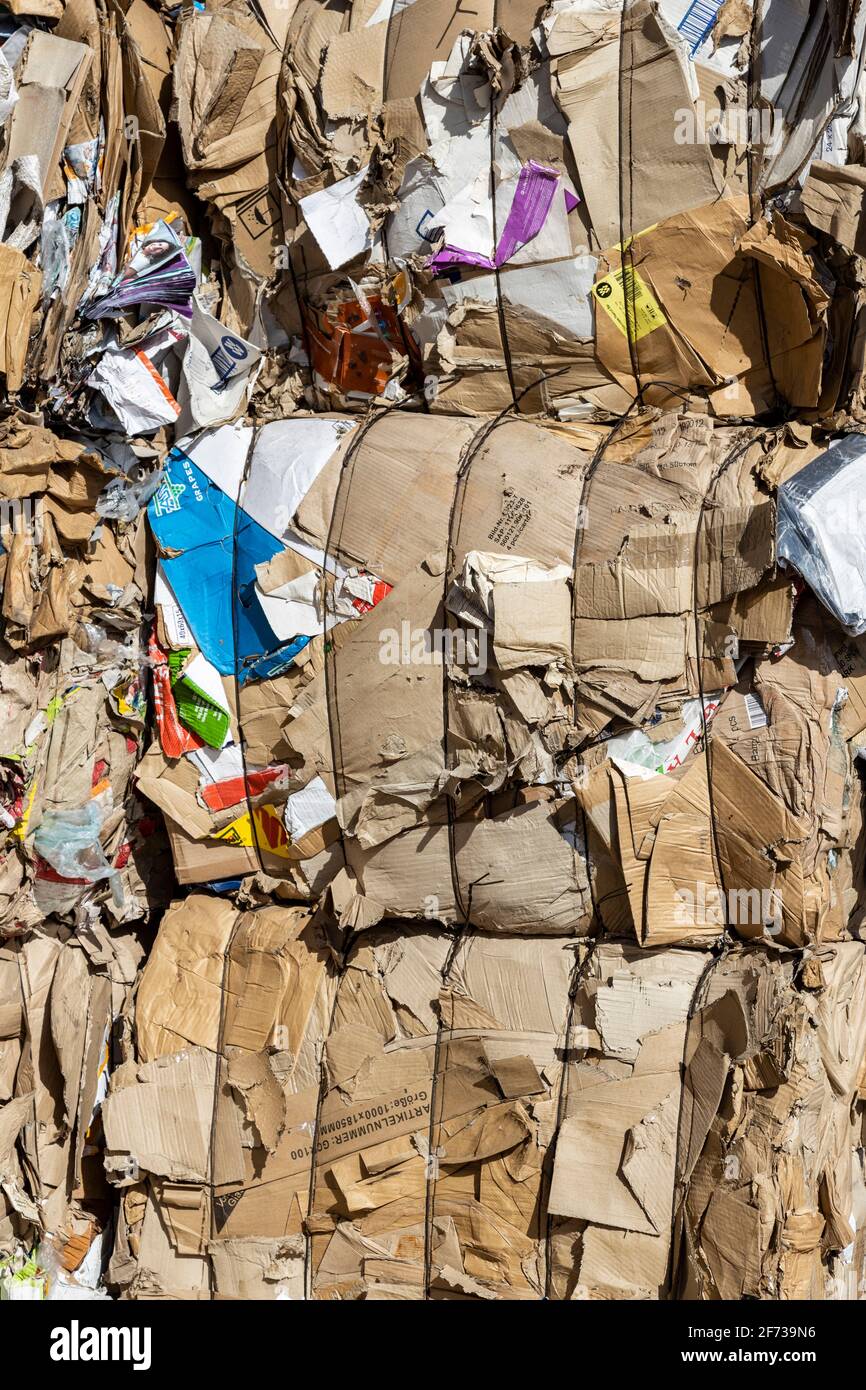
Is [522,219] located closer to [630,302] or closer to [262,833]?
[630,302]

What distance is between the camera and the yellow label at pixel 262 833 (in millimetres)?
4309

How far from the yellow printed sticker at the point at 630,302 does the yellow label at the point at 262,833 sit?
6.36 feet

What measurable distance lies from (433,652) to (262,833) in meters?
0.90

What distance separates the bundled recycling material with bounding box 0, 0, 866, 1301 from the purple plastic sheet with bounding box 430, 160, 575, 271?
17mm

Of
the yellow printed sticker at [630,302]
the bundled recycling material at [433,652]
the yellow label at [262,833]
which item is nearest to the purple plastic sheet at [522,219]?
the bundled recycling material at [433,652]

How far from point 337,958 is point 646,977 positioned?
3.30 feet

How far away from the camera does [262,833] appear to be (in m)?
4.36

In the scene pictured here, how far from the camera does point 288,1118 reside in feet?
Result: 13.4

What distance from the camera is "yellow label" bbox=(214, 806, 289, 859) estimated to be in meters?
4.31

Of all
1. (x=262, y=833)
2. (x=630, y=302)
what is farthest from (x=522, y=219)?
(x=262, y=833)

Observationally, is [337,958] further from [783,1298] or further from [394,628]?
[783,1298]

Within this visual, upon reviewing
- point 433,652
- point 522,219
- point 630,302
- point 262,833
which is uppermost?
point 522,219

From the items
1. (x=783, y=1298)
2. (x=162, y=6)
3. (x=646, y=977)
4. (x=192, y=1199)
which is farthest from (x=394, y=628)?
(x=162, y=6)

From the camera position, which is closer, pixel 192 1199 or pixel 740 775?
pixel 740 775
